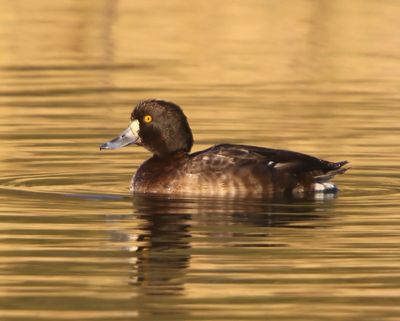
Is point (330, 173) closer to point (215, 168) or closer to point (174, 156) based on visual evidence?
point (215, 168)

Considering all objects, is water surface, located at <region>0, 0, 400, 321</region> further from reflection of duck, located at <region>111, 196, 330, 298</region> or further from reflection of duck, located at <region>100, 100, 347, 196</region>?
reflection of duck, located at <region>100, 100, 347, 196</region>

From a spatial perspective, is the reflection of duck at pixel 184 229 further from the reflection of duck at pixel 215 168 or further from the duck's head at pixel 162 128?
the duck's head at pixel 162 128

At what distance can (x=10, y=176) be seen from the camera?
49.2ft

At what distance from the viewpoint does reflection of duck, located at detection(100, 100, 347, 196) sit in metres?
14.1

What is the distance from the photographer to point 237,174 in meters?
14.1

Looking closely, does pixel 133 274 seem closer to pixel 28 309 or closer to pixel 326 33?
pixel 28 309

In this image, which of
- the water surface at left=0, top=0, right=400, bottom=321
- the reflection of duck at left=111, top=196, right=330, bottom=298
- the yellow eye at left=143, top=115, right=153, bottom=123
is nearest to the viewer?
the water surface at left=0, top=0, right=400, bottom=321

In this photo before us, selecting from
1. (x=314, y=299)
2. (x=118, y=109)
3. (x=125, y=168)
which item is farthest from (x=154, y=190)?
(x=118, y=109)

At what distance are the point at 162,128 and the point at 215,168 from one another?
2.54 feet

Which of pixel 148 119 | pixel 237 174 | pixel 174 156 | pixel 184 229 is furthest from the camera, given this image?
pixel 148 119

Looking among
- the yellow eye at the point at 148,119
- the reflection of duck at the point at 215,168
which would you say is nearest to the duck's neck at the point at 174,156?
the reflection of duck at the point at 215,168

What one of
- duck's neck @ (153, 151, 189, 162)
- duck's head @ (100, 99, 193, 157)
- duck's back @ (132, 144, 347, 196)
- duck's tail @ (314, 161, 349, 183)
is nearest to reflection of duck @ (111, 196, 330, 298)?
duck's back @ (132, 144, 347, 196)

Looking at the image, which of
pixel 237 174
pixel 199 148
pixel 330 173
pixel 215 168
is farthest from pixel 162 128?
pixel 199 148

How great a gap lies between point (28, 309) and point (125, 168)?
6116mm
